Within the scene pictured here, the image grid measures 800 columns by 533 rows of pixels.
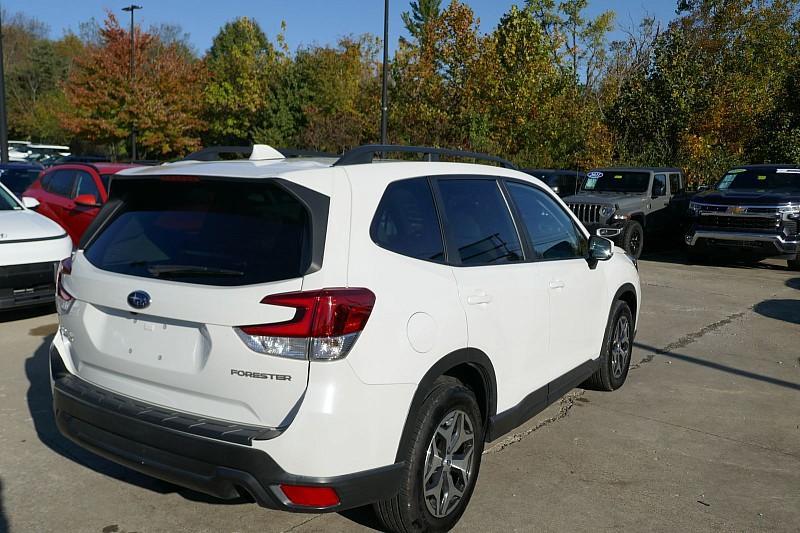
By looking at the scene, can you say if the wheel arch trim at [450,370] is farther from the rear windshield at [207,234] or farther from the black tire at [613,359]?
the black tire at [613,359]

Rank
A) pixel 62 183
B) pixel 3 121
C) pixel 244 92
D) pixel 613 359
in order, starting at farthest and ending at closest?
pixel 244 92 → pixel 3 121 → pixel 62 183 → pixel 613 359

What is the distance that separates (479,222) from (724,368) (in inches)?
156

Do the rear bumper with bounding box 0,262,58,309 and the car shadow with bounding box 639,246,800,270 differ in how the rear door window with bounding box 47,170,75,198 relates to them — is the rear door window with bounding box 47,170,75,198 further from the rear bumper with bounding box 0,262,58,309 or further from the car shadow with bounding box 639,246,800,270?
the car shadow with bounding box 639,246,800,270

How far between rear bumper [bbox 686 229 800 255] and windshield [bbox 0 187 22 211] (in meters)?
11.4

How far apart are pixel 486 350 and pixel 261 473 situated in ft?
4.27

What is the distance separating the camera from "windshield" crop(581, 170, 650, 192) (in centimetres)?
1505

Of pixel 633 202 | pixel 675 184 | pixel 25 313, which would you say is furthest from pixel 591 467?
pixel 675 184

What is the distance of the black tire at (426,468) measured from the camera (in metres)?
3.03

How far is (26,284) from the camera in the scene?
7.27 meters

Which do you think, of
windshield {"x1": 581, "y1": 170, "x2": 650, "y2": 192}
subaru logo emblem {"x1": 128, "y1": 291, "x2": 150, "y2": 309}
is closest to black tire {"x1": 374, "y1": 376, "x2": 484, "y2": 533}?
subaru logo emblem {"x1": 128, "y1": 291, "x2": 150, "y2": 309}

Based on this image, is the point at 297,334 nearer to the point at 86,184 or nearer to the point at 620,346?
the point at 620,346

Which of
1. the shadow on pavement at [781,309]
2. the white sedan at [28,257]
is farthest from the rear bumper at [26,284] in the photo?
the shadow on pavement at [781,309]

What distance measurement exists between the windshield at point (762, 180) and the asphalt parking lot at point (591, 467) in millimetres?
7647

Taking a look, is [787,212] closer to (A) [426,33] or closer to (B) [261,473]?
(B) [261,473]
